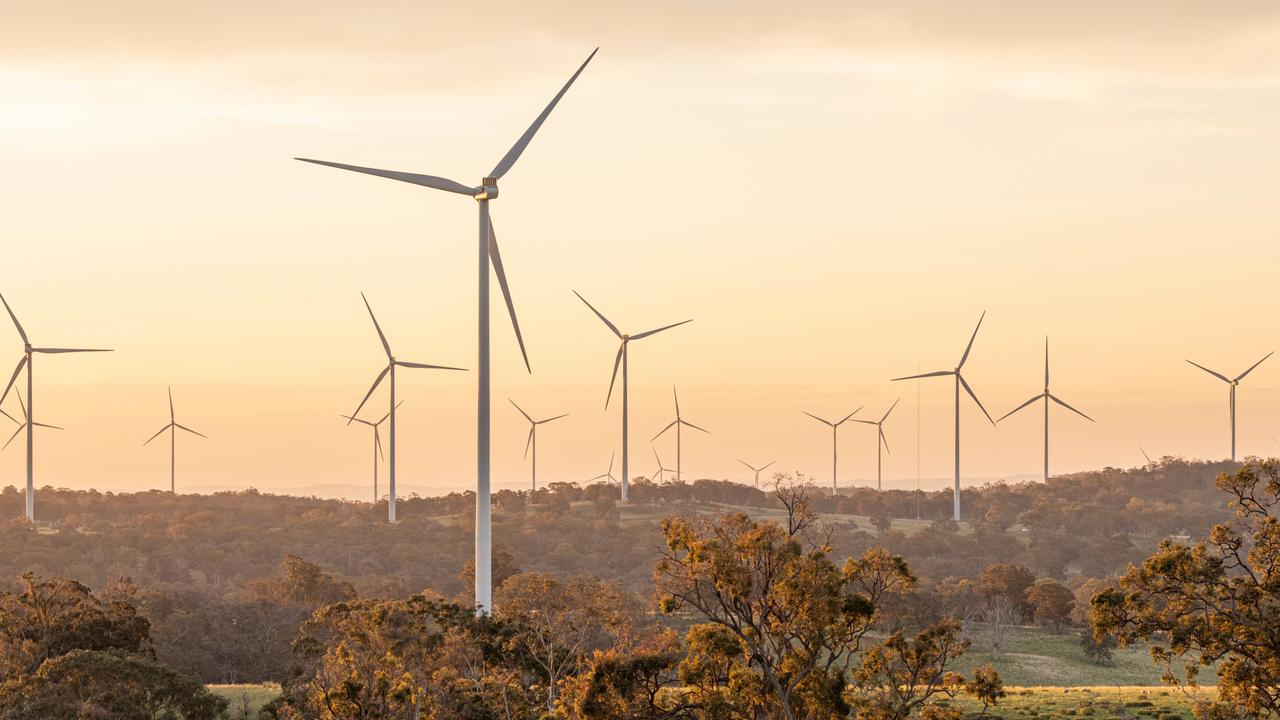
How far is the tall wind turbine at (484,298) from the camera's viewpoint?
6650cm

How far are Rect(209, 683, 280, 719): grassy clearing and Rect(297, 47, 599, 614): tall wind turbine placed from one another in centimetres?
1339

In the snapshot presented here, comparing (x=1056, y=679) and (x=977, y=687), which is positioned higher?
(x=977, y=687)

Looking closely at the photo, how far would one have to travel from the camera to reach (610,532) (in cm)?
19425

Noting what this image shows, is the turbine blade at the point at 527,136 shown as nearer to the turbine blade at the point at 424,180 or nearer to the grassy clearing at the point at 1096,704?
the turbine blade at the point at 424,180

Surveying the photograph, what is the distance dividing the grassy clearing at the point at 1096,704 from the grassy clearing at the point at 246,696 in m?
37.6

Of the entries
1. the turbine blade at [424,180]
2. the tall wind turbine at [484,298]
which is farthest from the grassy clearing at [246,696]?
the turbine blade at [424,180]

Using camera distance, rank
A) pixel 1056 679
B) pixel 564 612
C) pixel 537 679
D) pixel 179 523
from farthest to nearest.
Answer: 1. pixel 179 523
2. pixel 1056 679
3. pixel 564 612
4. pixel 537 679

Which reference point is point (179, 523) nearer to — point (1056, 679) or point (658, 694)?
point (1056, 679)

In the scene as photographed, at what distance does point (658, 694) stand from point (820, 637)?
10.6 metres

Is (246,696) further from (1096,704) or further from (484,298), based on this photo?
(1096,704)

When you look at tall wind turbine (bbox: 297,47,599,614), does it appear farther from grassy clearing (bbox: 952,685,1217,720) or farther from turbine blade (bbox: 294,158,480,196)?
grassy clearing (bbox: 952,685,1217,720)

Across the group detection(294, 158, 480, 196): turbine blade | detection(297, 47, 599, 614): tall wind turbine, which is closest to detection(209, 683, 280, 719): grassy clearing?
detection(297, 47, 599, 614): tall wind turbine

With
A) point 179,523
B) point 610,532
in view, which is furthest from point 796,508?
point 179,523

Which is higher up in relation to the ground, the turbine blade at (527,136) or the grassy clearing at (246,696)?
the turbine blade at (527,136)
